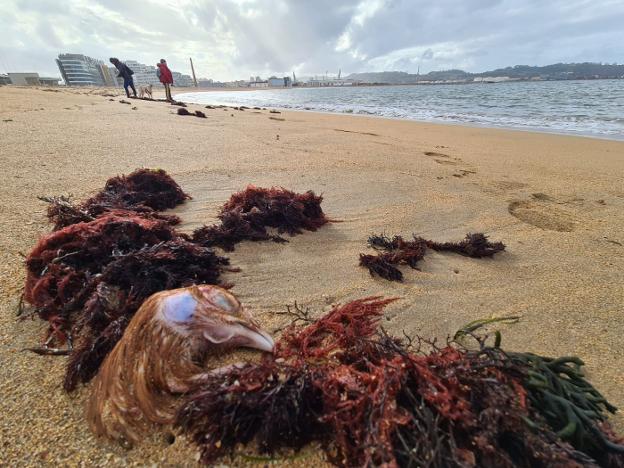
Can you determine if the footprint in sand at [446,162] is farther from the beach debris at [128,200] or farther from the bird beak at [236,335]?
the bird beak at [236,335]

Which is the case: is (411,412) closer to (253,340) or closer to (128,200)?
(253,340)

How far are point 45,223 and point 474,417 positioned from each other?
11.3 ft

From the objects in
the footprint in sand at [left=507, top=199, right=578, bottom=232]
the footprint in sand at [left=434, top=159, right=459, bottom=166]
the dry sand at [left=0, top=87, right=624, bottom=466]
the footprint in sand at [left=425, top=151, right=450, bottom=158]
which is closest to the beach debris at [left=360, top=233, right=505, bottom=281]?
the dry sand at [left=0, top=87, right=624, bottom=466]

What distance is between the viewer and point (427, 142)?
28.6ft

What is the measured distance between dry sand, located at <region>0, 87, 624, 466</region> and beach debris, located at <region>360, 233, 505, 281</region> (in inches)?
4.3

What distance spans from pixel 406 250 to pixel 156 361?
2143mm

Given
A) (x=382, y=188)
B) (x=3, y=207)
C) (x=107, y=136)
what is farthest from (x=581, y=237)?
(x=107, y=136)

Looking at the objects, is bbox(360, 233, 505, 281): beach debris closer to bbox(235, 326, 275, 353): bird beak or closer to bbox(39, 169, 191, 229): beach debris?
bbox(235, 326, 275, 353): bird beak

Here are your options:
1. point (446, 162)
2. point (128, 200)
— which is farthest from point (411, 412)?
point (446, 162)

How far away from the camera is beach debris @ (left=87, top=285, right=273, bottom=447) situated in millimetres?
1354

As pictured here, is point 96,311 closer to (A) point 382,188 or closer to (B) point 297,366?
(B) point 297,366

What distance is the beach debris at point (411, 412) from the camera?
3.63 ft

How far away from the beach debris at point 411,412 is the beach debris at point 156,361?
112mm

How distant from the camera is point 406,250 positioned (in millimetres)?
2885
